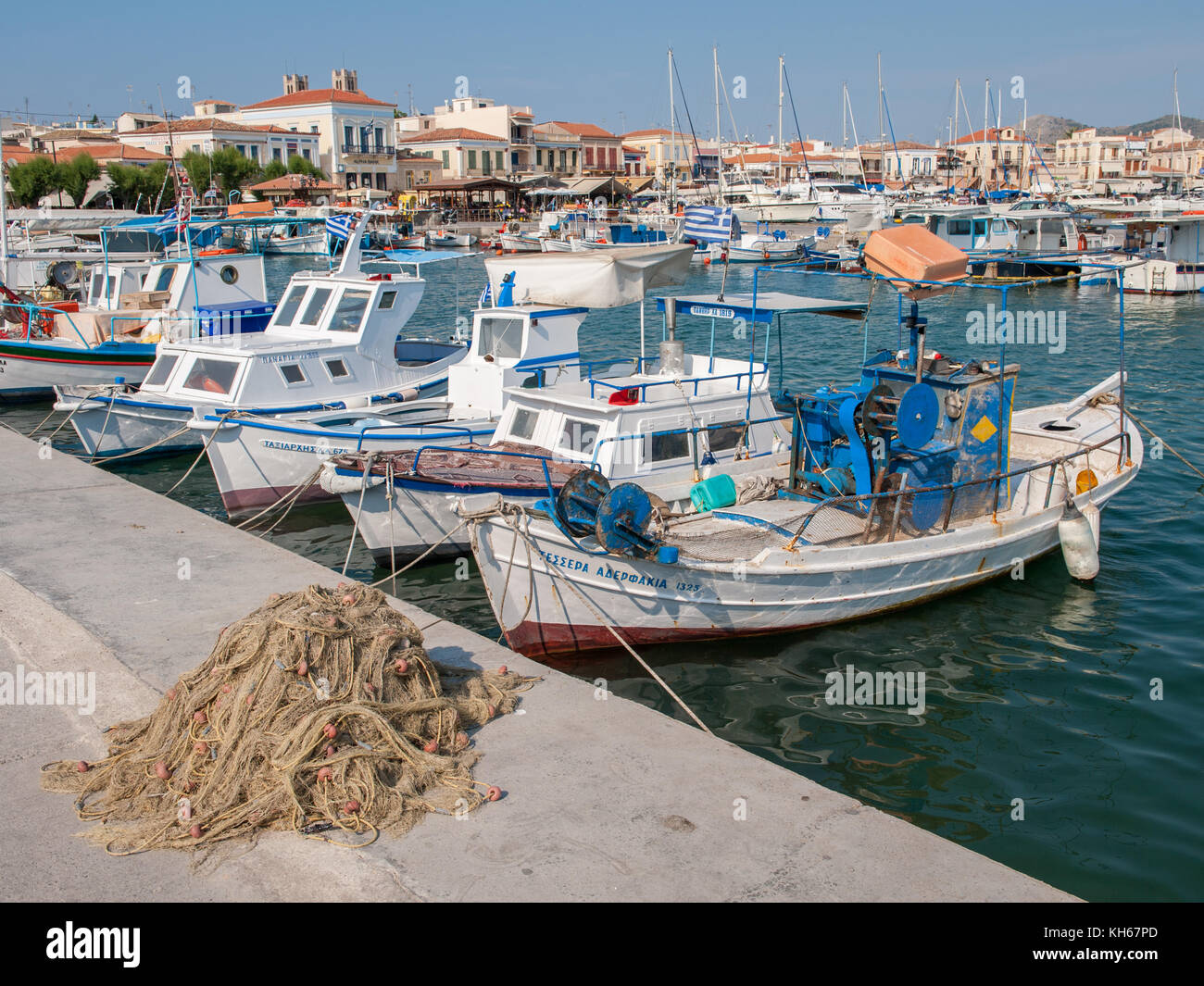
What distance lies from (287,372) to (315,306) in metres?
1.92

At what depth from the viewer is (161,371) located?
19.0 metres

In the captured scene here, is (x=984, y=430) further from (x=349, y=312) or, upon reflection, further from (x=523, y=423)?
(x=349, y=312)

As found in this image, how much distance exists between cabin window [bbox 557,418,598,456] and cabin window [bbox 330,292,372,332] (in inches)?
287

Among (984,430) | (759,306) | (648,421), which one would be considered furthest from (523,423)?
(984,430)

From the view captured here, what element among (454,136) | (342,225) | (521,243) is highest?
(454,136)

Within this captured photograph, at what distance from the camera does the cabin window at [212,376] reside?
708 inches

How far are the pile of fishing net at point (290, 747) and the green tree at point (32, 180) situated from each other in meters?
72.3

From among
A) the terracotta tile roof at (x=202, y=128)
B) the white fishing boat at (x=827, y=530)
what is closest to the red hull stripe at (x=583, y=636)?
the white fishing boat at (x=827, y=530)

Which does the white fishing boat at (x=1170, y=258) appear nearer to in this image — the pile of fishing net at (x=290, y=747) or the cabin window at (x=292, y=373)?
the cabin window at (x=292, y=373)

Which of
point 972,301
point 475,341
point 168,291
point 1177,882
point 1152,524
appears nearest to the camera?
point 1177,882

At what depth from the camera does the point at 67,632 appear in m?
8.66
